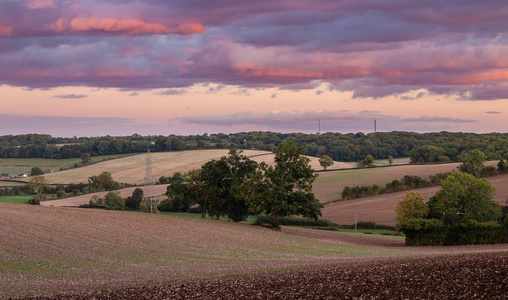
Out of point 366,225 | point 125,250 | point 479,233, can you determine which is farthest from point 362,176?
point 125,250

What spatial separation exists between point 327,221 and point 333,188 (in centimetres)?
2946

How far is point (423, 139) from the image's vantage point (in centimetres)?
19612

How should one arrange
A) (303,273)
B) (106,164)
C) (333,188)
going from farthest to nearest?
(106,164), (333,188), (303,273)

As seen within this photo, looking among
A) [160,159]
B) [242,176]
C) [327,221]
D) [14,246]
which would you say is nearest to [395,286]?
[14,246]

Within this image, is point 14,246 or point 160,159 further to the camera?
point 160,159

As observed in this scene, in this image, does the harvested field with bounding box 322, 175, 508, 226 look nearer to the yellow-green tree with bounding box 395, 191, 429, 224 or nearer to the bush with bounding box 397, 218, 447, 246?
the yellow-green tree with bounding box 395, 191, 429, 224

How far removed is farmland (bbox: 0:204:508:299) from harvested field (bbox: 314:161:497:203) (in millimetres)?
41259

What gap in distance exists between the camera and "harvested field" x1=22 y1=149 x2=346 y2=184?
5315 inches

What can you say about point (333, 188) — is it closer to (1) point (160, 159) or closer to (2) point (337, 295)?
(1) point (160, 159)

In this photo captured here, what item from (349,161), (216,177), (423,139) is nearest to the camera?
(216,177)

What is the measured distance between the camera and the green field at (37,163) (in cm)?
15688

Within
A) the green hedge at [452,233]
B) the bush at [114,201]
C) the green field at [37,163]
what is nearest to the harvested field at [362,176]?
the bush at [114,201]

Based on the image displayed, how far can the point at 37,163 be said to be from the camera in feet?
546

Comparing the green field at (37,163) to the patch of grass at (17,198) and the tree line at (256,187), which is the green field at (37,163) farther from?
the tree line at (256,187)
